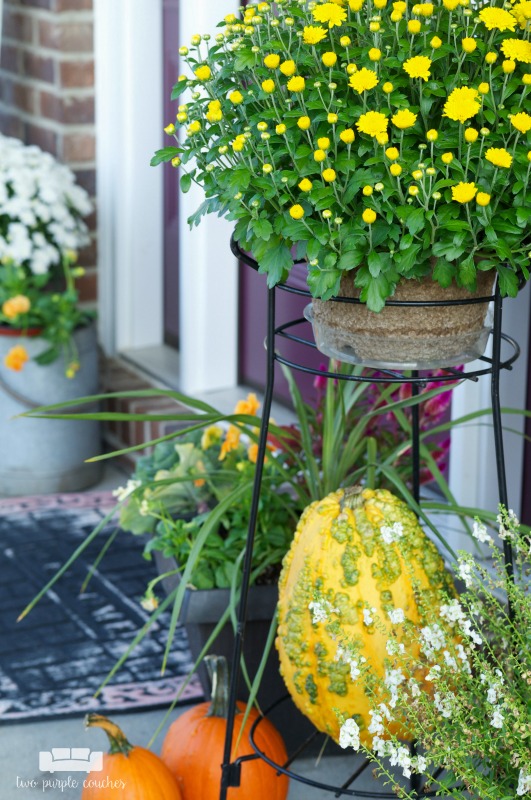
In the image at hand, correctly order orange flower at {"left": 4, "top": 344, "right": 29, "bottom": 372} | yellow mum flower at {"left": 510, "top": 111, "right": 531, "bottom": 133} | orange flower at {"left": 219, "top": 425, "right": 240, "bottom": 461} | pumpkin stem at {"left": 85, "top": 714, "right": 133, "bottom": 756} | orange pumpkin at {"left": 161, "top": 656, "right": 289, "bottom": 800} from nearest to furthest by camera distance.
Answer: yellow mum flower at {"left": 510, "top": 111, "right": 531, "bottom": 133} < pumpkin stem at {"left": 85, "top": 714, "right": 133, "bottom": 756} < orange pumpkin at {"left": 161, "top": 656, "right": 289, "bottom": 800} < orange flower at {"left": 219, "top": 425, "right": 240, "bottom": 461} < orange flower at {"left": 4, "top": 344, "right": 29, "bottom": 372}

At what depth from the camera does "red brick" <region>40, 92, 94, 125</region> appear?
3355 mm

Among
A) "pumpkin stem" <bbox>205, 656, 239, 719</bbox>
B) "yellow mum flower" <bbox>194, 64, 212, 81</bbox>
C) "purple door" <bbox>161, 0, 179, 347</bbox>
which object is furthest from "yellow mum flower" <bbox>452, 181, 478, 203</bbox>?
"purple door" <bbox>161, 0, 179, 347</bbox>

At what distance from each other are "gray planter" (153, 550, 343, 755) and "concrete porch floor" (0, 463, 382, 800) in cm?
4

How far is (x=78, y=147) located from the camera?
11.1ft

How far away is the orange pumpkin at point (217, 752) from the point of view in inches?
69.9

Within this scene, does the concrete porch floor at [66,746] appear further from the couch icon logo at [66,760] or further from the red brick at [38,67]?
the red brick at [38,67]

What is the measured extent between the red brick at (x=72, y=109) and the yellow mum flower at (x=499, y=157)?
227 cm

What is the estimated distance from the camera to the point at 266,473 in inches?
80.6

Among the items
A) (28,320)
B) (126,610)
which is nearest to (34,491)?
(28,320)

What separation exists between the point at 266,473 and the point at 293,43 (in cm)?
81

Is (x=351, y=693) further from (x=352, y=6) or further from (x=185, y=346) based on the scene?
(x=185, y=346)

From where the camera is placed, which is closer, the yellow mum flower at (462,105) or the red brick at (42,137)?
the yellow mum flower at (462,105)

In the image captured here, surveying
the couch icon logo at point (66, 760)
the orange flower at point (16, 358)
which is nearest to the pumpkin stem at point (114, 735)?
the couch icon logo at point (66, 760)

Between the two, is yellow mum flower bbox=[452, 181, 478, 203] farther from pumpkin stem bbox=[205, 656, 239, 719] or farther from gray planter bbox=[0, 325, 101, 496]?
gray planter bbox=[0, 325, 101, 496]
